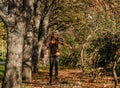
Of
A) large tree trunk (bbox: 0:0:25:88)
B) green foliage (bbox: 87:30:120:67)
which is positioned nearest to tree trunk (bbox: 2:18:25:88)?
large tree trunk (bbox: 0:0:25:88)

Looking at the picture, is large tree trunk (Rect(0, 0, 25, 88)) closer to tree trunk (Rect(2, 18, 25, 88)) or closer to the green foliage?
tree trunk (Rect(2, 18, 25, 88))

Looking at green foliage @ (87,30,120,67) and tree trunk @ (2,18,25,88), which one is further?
green foliage @ (87,30,120,67)

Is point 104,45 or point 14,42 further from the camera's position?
point 104,45

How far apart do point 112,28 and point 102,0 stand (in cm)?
139

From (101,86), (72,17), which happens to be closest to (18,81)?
(101,86)

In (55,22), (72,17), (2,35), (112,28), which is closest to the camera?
(112,28)

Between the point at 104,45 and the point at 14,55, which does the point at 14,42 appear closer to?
the point at 14,55

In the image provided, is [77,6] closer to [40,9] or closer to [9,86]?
[40,9]

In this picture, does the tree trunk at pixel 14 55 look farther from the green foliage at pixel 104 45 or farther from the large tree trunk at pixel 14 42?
the green foliage at pixel 104 45

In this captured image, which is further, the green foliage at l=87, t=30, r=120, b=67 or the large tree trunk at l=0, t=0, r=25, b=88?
the green foliage at l=87, t=30, r=120, b=67

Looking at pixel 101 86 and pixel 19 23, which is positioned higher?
pixel 19 23

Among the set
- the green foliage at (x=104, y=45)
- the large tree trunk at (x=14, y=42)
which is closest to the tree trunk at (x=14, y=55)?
the large tree trunk at (x=14, y=42)

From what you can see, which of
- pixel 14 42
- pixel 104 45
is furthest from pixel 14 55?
pixel 104 45

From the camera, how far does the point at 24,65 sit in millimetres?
15984
